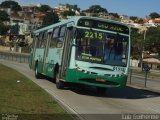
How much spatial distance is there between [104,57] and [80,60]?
3.16 feet

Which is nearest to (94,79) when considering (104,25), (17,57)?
(104,25)

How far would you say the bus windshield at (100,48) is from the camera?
21.1 meters

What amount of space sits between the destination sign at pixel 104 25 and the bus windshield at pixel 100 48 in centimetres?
25

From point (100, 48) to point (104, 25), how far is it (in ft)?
3.60

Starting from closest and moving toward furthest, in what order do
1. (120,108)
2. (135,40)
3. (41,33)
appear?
(120,108) < (41,33) < (135,40)

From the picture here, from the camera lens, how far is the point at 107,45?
21.2 meters

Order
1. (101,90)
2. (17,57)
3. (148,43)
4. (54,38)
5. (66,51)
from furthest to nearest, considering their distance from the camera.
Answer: (148,43) → (17,57) → (54,38) → (101,90) → (66,51)

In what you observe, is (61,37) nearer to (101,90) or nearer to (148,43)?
(101,90)

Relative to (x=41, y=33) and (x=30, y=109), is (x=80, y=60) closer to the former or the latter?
(x=30, y=109)

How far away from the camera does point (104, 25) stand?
71.1 feet

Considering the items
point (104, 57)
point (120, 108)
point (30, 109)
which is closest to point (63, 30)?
point (104, 57)

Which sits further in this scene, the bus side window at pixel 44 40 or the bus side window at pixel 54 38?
the bus side window at pixel 44 40

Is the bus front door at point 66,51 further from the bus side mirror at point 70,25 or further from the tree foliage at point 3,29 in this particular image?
the tree foliage at point 3,29

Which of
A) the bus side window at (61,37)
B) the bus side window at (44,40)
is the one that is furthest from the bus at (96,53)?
the bus side window at (44,40)
